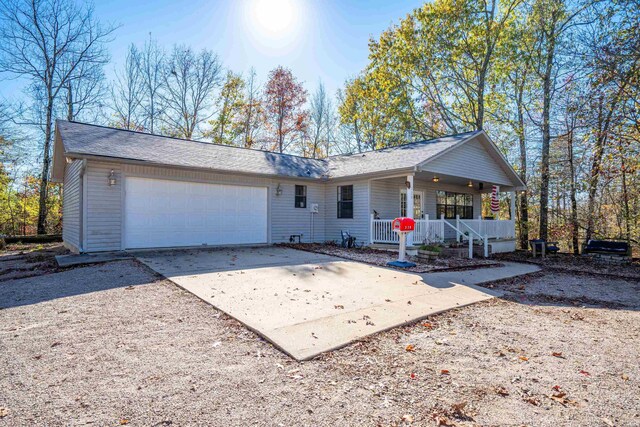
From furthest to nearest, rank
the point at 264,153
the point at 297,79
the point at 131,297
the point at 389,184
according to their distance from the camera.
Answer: the point at 297,79
the point at 264,153
the point at 389,184
the point at 131,297

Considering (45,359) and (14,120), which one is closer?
(45,359)

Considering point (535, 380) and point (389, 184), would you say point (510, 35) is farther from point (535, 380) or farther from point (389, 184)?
point (535, 380)

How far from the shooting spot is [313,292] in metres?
5.78

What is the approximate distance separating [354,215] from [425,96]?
39.4 feet

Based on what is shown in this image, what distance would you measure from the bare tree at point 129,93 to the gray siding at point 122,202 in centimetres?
1568

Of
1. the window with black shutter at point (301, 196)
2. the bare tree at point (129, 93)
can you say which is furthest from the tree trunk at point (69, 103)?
the window with black shutter at point (301, 196)

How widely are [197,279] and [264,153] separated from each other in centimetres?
929

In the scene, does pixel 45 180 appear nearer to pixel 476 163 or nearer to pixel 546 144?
pixel 476 163

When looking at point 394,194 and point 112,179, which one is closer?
point 112,179

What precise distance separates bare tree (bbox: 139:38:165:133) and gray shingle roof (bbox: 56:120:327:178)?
1259 centimetres

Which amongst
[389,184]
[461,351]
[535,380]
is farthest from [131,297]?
[389,184]

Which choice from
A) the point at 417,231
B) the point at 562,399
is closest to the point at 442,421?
the point at 562,399

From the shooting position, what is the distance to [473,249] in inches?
489

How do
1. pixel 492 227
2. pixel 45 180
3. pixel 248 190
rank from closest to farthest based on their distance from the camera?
pixel 248 190 < pixel 492 227 < pixel 45 180
